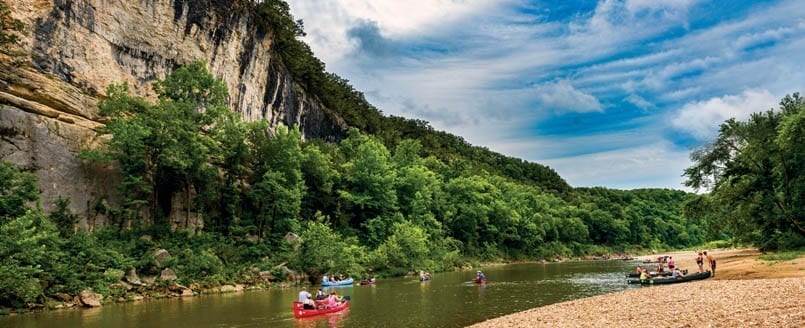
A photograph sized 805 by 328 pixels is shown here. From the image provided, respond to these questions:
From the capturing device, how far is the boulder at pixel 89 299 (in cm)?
2975

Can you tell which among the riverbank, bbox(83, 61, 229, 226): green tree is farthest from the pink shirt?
bbox(83, 61, 229, 226): green tree

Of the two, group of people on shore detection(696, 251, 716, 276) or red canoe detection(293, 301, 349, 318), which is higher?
group of people on shore detection(696, 251, 716, 276)

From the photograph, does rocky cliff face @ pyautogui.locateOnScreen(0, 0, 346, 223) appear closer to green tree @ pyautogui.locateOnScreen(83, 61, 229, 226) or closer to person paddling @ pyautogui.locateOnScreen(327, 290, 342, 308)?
green tree @ pyautogui.locateOnScreen(83, 61, 229, 226)

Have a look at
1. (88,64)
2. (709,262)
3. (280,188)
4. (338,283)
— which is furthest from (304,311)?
(709,262)

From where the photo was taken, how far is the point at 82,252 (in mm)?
31734

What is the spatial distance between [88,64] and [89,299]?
824 inches

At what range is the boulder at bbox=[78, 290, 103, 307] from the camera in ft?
97.6

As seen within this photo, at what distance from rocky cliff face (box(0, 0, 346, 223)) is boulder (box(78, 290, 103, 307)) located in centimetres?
874

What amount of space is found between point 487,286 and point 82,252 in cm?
2726

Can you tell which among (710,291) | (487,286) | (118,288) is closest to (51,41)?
(118,288)

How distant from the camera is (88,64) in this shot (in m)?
41.8

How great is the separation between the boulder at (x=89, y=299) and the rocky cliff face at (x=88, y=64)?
28.7 feet

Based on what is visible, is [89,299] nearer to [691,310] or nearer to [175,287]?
[175,287]

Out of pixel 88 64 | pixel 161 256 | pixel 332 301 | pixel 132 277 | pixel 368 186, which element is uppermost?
pixel 88 64
